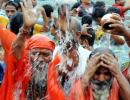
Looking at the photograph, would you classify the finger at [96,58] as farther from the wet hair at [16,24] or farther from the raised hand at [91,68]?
the wet hair at [16,24]

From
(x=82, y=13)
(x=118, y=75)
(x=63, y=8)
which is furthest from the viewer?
(x=82, y=13)

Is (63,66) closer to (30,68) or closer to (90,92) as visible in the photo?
(30,68)

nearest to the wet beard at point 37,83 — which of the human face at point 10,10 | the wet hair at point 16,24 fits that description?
the wet hair at point 16,24

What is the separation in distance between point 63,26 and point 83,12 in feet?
15.9

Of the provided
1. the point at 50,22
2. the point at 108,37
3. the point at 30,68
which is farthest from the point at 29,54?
the point at 50,22

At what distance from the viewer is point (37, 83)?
5836 mm

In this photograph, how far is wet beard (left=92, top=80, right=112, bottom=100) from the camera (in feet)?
17.3

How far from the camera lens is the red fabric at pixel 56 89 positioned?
17.0 ft

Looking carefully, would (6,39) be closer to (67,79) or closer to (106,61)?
(67,79)

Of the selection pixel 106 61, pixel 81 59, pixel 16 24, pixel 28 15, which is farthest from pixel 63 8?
pixel 106 61

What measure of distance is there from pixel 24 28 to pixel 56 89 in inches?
27.9

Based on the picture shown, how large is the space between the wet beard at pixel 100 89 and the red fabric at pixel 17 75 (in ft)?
2.82

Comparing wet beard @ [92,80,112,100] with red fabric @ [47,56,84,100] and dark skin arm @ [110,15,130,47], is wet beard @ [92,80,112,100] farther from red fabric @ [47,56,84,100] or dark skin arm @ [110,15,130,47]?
dark skin arm @ [110,15,130,47]

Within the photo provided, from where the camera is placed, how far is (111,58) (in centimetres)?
529
